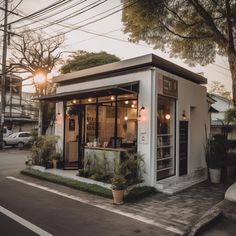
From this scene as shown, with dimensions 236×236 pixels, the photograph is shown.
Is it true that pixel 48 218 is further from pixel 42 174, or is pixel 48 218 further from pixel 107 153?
pixel 42 174

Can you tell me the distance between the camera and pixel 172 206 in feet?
22.1

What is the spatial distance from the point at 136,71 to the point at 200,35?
16.1ft

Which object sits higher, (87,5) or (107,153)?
(87,5)

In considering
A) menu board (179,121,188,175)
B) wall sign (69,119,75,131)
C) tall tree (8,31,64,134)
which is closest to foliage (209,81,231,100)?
tall tree (8,31,64,134)

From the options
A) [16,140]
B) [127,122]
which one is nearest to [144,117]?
[127,122]

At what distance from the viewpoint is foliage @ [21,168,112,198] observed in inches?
306

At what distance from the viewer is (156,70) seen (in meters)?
8.52

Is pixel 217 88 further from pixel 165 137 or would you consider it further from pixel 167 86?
pixel 167 86

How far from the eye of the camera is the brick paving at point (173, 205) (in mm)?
5734

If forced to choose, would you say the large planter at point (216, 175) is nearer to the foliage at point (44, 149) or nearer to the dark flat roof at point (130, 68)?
the dark flat roof at point (130, 68)

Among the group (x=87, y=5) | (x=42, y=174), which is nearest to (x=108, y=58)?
(x=87, y=5)

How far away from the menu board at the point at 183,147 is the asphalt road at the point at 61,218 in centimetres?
463

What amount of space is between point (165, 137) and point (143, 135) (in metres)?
1.25

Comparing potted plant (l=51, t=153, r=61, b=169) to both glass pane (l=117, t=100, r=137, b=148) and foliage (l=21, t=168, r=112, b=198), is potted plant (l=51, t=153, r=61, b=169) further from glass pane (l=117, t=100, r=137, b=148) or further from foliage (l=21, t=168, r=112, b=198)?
glass pane (l=117, t=100, r=137, b=148)
